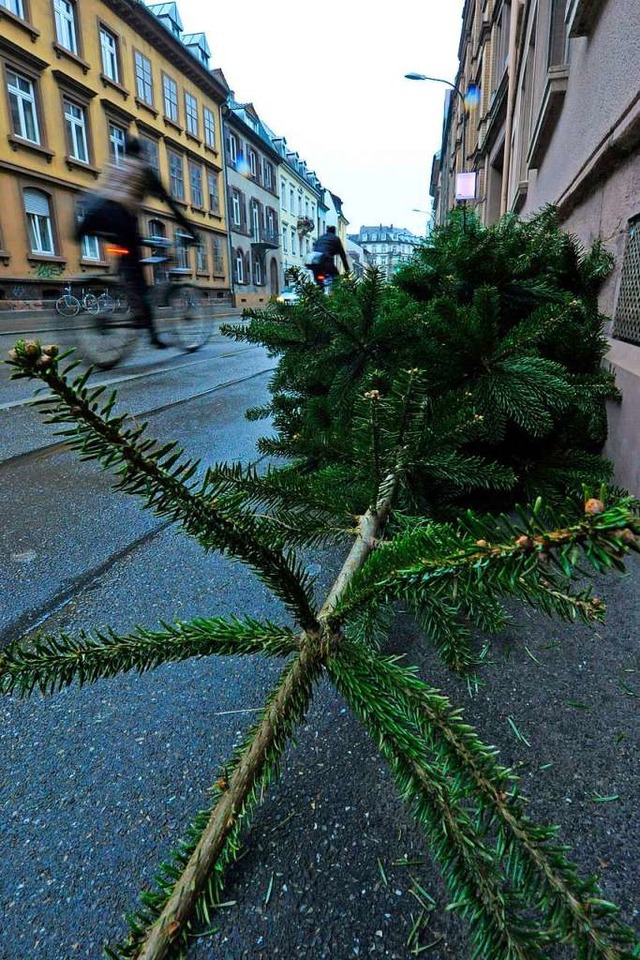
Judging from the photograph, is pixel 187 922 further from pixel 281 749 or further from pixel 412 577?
pixel 412 577

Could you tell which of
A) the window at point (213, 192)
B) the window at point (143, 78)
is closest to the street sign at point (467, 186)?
the window at point (143, 78)

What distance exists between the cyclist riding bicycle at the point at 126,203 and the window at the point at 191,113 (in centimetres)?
2745

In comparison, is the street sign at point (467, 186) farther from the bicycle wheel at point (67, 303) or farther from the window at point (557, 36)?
the bicycle wheel at point (67, 303)

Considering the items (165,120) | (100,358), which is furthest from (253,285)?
(100,358)

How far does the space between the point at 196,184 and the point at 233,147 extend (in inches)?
285

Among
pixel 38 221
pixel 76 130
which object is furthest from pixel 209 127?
pixel 38 221

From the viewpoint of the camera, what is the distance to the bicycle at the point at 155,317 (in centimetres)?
677

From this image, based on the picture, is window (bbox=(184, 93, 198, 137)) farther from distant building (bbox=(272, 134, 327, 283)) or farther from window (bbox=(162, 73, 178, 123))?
distant building (bbox=(272, 134, 327, 283))

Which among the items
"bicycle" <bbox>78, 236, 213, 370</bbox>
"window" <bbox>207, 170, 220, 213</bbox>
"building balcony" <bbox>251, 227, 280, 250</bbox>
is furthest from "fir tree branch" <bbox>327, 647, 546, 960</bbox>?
"building balcony" <bbox>251, 227, 280, 250</bbox>

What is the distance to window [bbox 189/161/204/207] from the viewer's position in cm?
2969

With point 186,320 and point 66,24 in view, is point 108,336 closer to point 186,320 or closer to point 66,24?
point 186,320

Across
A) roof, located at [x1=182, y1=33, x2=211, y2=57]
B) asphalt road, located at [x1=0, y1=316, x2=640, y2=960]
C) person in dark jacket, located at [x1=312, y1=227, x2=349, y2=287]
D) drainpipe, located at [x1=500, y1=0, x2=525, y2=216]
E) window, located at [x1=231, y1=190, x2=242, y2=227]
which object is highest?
roof, located at [x1=182, y1=33, x2=211, y2=57]

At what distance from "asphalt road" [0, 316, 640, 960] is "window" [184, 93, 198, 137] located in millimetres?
34319

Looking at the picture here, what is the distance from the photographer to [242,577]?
1886 mm
